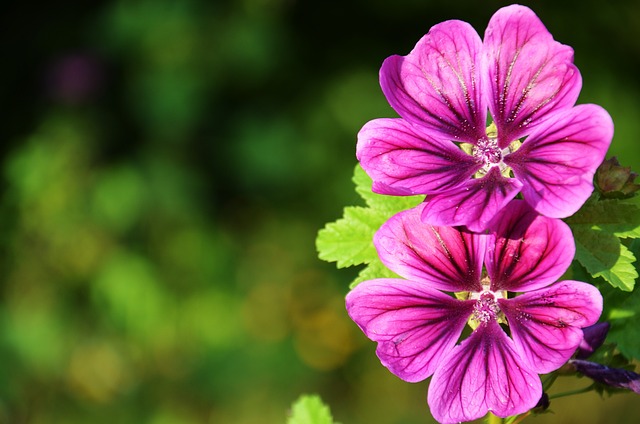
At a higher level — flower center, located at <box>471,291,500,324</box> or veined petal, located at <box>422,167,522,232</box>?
veined petal, located at <box>422,167,522,232</box>

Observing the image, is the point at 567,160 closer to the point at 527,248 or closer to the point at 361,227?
the point at 527,248

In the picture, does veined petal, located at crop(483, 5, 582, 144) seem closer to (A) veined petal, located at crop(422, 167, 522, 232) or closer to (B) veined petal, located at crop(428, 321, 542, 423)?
(A) veined petal, located at crop(422, 167, 522, 232)

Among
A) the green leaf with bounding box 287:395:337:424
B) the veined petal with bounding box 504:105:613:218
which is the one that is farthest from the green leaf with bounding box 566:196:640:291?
the green leaf with bounding box 287:395:337:424

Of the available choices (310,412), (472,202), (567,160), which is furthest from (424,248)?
(310,412)

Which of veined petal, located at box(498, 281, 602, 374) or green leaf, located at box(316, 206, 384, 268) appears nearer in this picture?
veined petal, located at box(498, 281, 602, 374)

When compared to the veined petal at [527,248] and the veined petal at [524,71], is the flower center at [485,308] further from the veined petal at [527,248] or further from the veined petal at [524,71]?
the veined petal at [524,71]

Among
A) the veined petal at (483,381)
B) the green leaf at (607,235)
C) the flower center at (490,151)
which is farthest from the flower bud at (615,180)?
the veined petal at (483,381)

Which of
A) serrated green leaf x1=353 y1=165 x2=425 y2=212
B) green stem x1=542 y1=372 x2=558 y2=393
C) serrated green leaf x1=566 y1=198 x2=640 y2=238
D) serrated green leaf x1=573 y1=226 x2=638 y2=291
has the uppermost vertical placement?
serrated green leaf x1=353 y1=165 x2=425 y2=212
